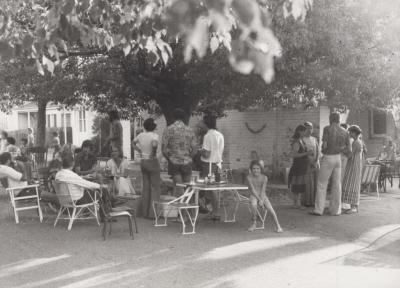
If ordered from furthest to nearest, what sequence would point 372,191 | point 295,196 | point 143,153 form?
point 372,191
point 295,196
point 143,153

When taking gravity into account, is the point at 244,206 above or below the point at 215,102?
below

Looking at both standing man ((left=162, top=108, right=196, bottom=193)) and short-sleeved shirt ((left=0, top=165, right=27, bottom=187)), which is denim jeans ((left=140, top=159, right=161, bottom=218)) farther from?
short-sleeved shirt ((left=0, top=165, right=27, bottom=187))

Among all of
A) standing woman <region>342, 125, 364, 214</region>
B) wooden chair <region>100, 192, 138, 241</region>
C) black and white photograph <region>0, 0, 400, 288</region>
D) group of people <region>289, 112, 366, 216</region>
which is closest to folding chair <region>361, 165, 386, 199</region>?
black and white photograph <region>0, 0, 400, 288</region>

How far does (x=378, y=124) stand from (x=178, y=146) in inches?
535

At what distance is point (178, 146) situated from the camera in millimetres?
9727

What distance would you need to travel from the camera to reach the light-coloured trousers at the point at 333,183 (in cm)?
1035

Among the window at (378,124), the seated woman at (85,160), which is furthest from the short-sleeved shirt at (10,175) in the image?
the window at (378,124)

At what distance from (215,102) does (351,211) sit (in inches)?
273

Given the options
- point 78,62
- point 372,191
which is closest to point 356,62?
point 372,191

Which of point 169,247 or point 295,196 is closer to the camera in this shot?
point 169,247

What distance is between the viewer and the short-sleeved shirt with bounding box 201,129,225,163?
32.1 feet

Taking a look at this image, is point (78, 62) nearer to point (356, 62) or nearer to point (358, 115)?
point (356, 62)

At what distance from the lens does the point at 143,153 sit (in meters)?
10.0

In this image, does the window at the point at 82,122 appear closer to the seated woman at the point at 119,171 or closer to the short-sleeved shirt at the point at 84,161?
the seated woman at the point at 119,171
